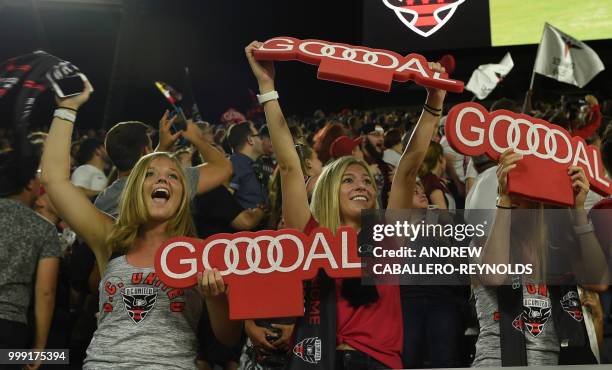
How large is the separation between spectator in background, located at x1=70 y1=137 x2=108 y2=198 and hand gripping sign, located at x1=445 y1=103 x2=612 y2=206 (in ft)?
8.40

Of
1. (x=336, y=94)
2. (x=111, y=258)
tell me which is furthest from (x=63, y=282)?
(x=336, y=94)

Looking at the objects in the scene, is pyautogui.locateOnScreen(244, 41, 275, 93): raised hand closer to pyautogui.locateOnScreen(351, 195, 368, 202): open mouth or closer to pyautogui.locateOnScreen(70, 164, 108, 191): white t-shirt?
pyautogui.locateOnScreen(351, 195, 368, 202): open mouth

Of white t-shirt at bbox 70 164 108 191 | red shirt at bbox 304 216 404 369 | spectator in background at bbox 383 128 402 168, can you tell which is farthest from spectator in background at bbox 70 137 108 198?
red shirt at bbox 304 216 404 369

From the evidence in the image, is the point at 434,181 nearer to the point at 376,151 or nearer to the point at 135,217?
the point at 376,151

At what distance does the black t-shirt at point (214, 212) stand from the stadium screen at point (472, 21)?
81.3 inches

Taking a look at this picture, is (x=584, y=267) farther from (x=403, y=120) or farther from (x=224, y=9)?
(x=224, y=9)

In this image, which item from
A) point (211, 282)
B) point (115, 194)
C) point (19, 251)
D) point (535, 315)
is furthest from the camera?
point (115, 194)

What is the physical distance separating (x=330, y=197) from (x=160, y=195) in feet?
1.81

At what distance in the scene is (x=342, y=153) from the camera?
3.98 metres

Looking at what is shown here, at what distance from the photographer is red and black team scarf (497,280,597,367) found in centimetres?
253

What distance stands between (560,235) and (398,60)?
2.64 feet

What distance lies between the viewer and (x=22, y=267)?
2.96 m

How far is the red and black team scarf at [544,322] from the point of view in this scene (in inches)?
99.4

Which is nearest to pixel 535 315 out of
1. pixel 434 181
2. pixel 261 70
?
pixel 261 70
